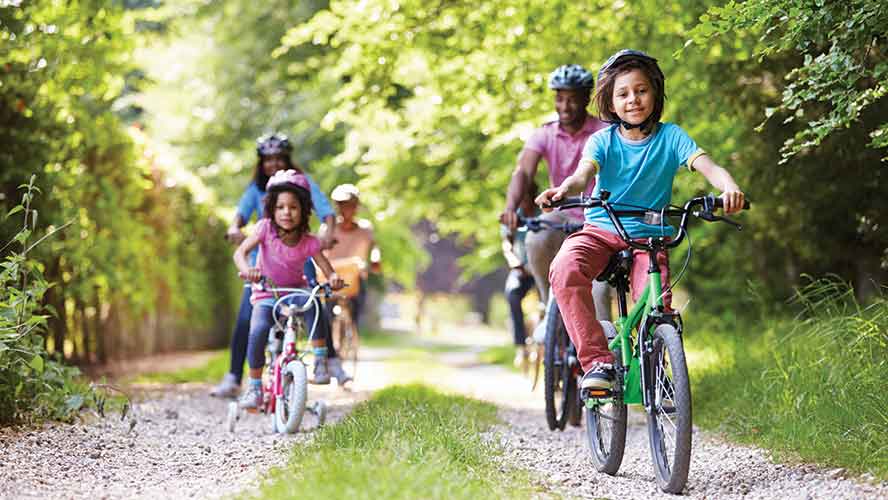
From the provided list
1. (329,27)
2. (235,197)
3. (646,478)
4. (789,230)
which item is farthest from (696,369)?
(235,197)

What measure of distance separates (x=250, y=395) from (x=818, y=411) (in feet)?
10.8

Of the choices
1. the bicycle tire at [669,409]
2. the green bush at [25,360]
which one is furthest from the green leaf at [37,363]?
the bicycle tire at [669,409]

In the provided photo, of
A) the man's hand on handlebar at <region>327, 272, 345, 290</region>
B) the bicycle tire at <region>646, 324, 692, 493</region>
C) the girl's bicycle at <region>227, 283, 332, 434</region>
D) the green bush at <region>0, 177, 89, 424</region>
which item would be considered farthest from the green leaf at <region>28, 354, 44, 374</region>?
the bicycle tire at <region>646, 324, 692, 493</region>

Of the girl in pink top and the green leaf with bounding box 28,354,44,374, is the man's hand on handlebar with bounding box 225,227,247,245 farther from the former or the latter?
the green leaf with bounding box 28,354,44,374

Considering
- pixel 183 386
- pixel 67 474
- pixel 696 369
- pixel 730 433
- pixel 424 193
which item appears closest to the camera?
pixel 67 474

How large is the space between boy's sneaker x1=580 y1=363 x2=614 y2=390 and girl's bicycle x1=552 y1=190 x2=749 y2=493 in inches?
1.4

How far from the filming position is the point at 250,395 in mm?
6852

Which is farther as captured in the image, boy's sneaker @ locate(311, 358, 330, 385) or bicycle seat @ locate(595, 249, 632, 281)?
boy's sneaker @ locate(311, 358, 330, 385)

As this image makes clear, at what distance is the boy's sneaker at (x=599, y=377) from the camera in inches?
193

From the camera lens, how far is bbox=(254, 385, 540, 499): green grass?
11.9 feet

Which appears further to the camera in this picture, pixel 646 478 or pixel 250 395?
pixel 250 395

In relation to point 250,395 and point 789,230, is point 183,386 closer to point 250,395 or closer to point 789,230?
point 250,395

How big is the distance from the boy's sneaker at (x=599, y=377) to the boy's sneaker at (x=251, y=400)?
2.57m

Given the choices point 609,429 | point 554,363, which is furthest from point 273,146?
point 609,429
